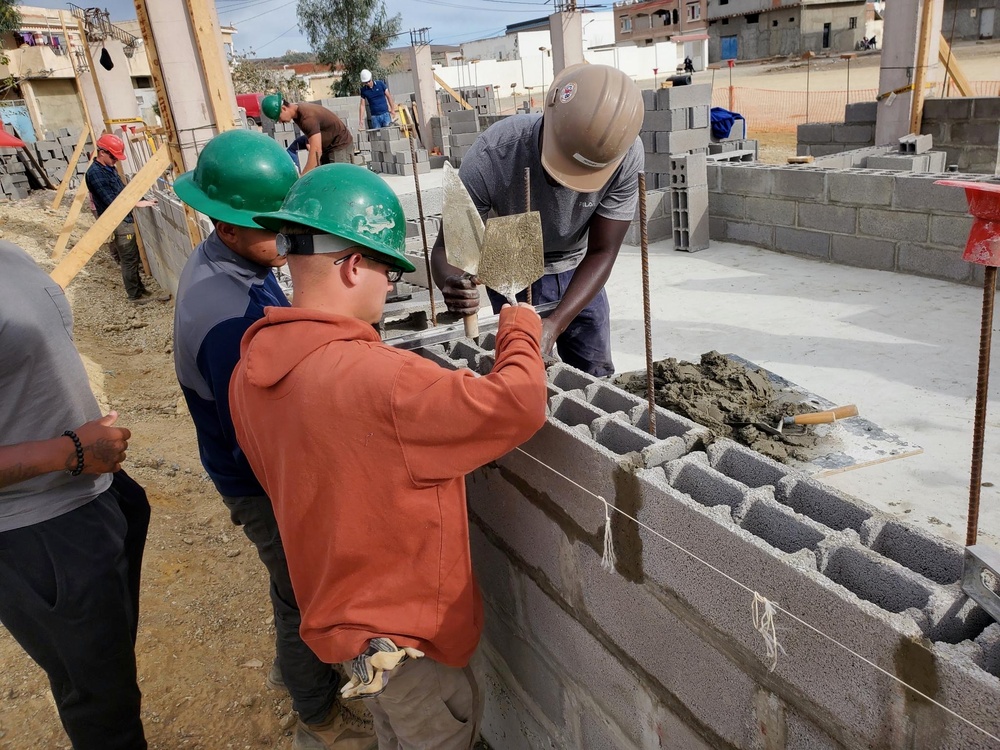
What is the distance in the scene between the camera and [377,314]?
1715 mm

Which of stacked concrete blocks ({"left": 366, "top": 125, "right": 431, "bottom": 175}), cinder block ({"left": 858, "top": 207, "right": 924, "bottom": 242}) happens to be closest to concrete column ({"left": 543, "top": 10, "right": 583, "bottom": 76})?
stacked concrete blocks ({"left": 366, "top": 125, "right": 431, "bottom": 175})

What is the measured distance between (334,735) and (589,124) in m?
2.56

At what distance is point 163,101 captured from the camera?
6363mm

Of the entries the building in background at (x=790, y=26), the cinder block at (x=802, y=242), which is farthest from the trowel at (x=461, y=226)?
the building in background at (x=790, y=26)

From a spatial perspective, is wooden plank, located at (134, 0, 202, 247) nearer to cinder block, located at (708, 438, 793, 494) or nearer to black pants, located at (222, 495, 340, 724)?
black pants, located at (222, 495, 340, 724)

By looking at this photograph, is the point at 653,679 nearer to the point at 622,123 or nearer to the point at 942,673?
the point at 942,673

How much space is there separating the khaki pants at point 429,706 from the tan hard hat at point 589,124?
1774mm

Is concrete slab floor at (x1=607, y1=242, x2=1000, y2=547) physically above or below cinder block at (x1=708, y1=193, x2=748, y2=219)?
below

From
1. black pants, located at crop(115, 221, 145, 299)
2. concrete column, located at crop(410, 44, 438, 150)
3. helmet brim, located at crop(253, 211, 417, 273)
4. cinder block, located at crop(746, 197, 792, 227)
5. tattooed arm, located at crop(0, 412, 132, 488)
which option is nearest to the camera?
helmet brim, located at crop(253, 211, 417, 273)

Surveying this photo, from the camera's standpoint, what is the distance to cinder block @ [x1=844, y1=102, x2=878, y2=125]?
34.4 ft

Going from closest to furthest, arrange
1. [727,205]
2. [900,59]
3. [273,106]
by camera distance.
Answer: [273,106] → [727,205] → [900,59]

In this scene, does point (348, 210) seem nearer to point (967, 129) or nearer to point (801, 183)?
point (801, 183)

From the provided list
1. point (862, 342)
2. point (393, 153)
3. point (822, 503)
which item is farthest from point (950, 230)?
point (393, 153)

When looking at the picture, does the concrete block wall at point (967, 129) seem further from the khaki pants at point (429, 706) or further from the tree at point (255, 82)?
the tree at point (255, 82)
